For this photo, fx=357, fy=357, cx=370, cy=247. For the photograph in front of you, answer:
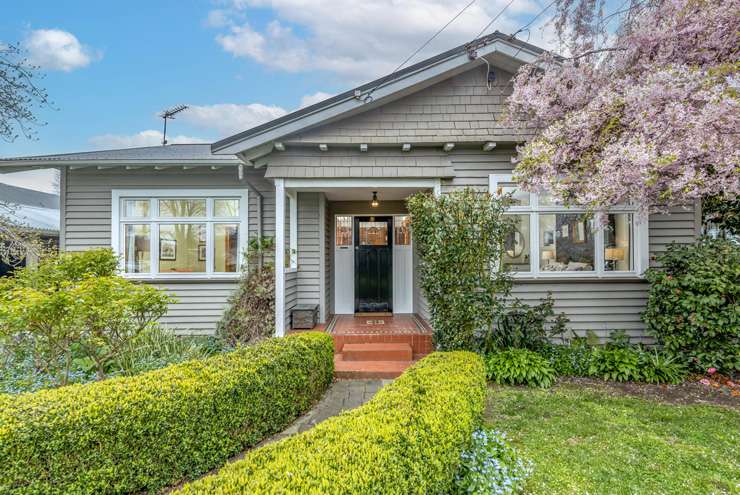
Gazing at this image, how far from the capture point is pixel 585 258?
5.62m

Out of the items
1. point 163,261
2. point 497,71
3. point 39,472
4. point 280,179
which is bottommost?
point 39,472

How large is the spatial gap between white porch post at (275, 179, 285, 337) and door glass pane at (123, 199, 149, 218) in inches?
106

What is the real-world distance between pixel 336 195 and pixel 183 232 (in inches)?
110

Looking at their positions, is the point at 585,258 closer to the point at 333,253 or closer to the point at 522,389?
the point at 522,389

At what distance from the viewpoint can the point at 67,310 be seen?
136 inches

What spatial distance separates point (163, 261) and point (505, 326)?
5.77 m

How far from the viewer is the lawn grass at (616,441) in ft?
8.46

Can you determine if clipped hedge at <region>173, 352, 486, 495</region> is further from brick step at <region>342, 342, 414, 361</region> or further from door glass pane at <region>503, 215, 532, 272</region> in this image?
door glass pane at <region>503, 215, 532, 272</region>

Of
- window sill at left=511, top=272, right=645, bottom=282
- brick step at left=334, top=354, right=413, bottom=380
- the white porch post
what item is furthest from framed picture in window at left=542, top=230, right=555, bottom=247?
the white porch post

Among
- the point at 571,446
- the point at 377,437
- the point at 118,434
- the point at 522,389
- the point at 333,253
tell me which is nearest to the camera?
the point at 377,437

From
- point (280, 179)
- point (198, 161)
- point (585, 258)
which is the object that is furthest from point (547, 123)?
point (198, 161)

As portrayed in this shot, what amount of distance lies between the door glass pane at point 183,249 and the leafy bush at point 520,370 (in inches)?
196

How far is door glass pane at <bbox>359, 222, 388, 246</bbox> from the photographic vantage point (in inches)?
293

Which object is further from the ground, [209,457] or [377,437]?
[377,437]
